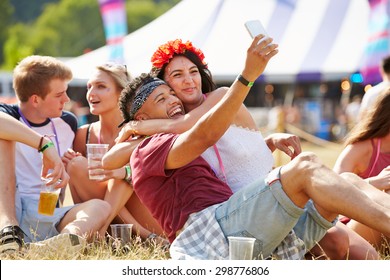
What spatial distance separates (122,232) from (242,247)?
1295 millimetres

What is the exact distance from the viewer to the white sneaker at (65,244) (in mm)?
3917

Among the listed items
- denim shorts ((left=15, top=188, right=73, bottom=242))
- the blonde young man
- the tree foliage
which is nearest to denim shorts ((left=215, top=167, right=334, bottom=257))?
the blonde young man

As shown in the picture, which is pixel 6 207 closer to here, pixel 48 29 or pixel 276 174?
pixel 276 174

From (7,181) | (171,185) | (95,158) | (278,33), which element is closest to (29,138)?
(7,181)

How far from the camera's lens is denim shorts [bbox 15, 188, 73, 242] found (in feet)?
14.8

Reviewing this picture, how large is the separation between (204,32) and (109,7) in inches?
57.6

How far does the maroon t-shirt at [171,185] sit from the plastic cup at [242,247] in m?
0.37

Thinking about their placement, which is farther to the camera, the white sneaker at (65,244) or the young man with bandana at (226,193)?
the white sneaker at (65,244)

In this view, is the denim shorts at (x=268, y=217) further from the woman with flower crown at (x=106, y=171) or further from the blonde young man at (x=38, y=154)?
the woman with flower crown at (x=106, y=171)

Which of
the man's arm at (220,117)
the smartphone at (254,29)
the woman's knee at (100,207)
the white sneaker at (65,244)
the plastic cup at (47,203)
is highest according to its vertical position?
the smartphone at (254,29)

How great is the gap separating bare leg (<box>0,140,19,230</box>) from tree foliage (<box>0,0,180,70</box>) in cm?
8176

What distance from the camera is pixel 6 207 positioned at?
4.22m

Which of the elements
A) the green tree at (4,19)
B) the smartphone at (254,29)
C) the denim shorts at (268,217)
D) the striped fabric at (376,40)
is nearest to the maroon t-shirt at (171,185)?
the denim shorts at (268,217)

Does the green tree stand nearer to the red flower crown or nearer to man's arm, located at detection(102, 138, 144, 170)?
the red flower crown
